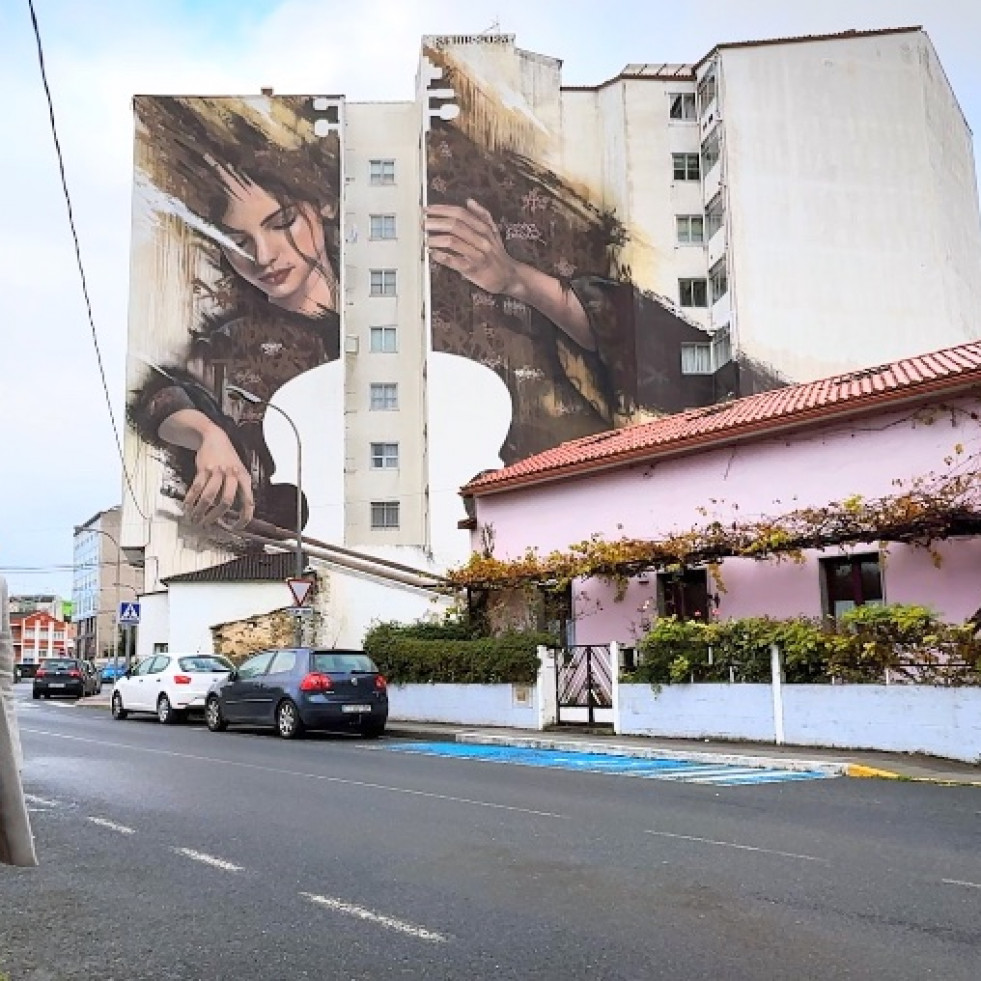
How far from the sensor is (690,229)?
165 ft

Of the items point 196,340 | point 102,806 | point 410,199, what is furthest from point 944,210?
point 102,806

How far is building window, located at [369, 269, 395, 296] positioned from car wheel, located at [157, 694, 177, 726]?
32.2 metres

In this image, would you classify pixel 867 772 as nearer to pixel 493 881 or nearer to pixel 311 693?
pixel 493 881

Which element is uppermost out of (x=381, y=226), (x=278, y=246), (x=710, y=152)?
(x=710, y=152)

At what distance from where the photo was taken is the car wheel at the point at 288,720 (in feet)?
59.6

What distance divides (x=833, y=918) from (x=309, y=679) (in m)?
13.3

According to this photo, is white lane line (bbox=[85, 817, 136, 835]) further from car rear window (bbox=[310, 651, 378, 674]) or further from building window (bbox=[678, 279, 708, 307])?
building window (bbox=[678, 279, 708, 307])

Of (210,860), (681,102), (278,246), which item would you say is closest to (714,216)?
(681,102)

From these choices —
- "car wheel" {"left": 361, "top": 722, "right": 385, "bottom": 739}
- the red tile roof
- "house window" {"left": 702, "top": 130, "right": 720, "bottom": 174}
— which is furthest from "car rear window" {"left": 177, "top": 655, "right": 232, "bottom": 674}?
"house window" {"left": 702, "top": 130, "right": 720, "bottom": 174}

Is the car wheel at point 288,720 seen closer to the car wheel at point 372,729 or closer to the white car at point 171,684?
the car wheel at point 372,729

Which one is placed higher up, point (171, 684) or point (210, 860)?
point (171, 684)

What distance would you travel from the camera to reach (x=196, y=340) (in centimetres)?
4969

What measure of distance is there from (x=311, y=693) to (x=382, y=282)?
3662 cm

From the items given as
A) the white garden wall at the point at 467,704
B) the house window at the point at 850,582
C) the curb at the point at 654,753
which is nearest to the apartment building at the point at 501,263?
the white garden wall at the point at 467,704
